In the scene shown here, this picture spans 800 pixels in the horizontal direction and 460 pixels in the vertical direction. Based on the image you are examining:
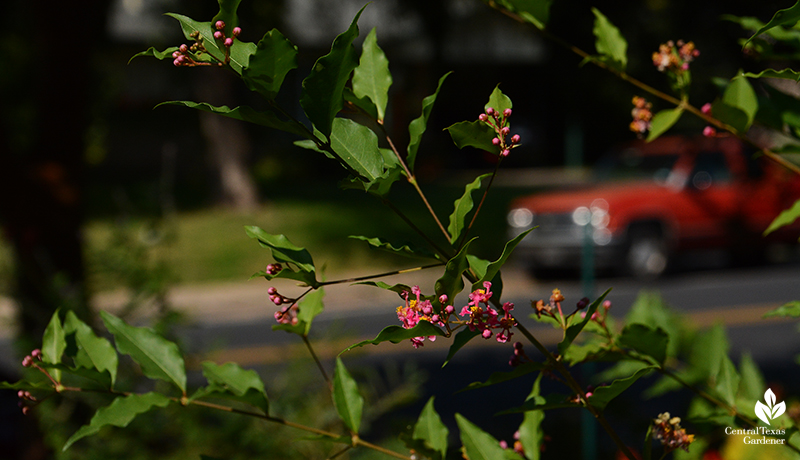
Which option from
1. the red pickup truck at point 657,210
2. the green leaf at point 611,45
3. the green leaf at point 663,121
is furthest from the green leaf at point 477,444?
the red pickup truck at point 657,210

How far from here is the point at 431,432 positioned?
4.15ft

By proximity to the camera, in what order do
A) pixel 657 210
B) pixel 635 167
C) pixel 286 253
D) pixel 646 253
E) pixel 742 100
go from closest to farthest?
1. pixel 286 253
2. pixel 742 100
3. pixel 657 210
4. pixel 646 253
5. pixel 635 167

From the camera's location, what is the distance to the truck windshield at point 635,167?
37.4ft

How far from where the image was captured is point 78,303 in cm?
319

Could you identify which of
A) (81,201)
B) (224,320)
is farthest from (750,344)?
(81,201)

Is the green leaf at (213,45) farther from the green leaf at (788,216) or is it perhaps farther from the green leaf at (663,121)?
the green leaf at (788,216)

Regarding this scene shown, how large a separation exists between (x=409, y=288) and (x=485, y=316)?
98mm

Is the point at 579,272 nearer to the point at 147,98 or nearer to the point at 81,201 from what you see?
the point at 81,201

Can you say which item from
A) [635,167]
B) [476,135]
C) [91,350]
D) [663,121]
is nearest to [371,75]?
[476,135]

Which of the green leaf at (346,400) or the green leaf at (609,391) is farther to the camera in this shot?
the green leaf at (346,400)

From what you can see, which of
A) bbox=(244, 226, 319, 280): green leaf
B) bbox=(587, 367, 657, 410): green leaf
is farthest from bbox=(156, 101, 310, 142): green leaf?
bbox=(587, 367, 657, 410): green leaf

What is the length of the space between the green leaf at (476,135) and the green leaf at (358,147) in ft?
0.33

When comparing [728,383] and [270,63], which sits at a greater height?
[270,63]

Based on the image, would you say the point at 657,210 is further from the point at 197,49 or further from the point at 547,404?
the point at 197,49
